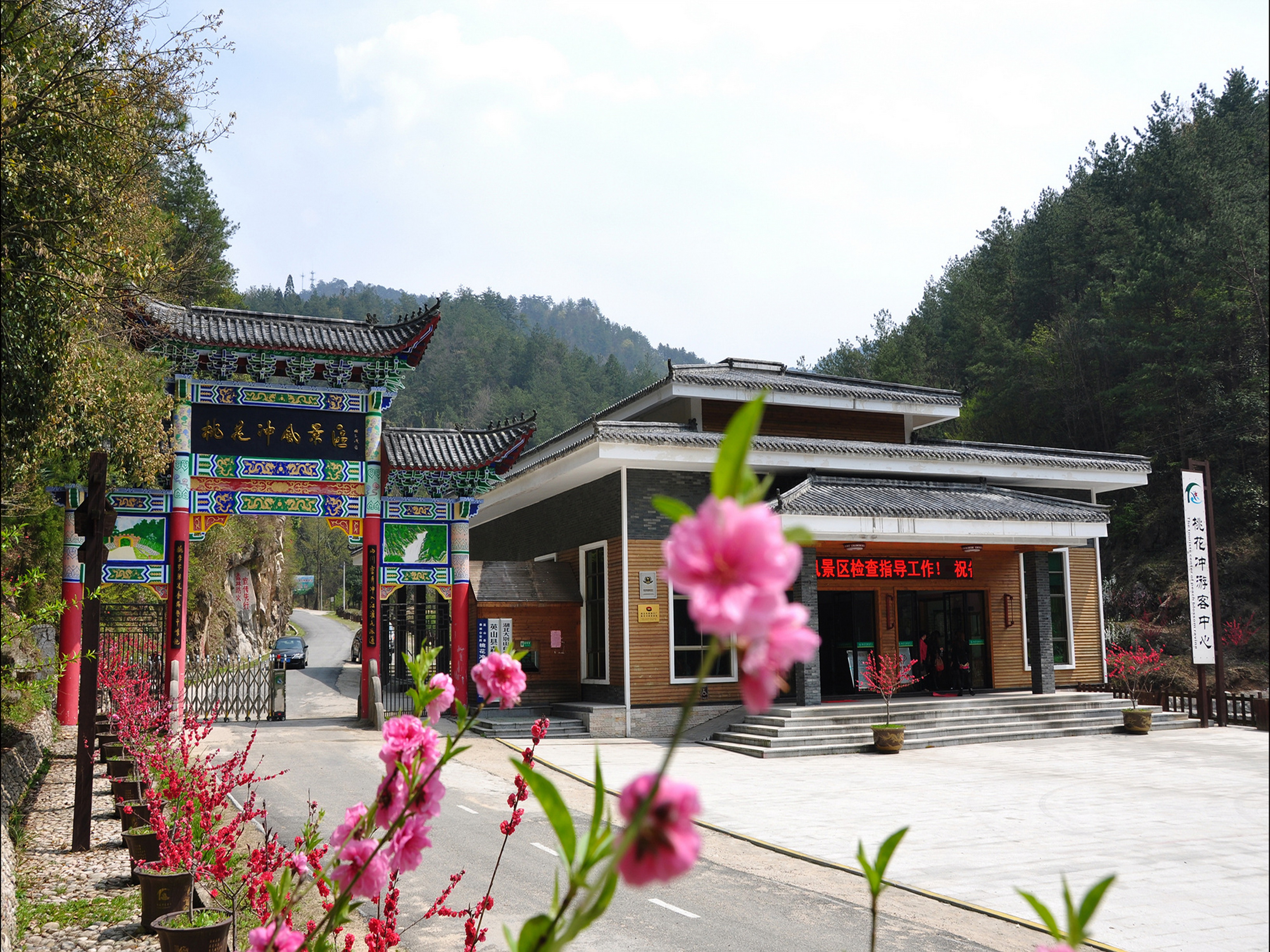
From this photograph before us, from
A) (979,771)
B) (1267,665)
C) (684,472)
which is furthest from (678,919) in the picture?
(1267,665)

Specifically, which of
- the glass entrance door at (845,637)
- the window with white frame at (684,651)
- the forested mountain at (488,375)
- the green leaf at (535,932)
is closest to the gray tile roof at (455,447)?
the window with white frame at (684,651)

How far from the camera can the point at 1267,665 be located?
79.6ft

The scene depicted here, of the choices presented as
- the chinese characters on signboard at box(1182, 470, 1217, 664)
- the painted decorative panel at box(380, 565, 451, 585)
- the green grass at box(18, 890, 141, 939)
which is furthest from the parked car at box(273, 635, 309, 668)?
the green grass at box(18, 890, 141, 939)

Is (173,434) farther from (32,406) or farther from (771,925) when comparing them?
(771,925)

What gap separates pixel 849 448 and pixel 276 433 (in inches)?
419

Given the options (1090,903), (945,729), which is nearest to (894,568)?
(945,729)

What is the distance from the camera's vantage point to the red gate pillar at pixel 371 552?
1695 centimetres

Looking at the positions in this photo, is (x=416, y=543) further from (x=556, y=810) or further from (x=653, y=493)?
(x=556, y=810)

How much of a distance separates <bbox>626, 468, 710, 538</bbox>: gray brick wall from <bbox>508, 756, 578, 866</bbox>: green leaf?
15.6 metres

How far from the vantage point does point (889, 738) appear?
14.9 metres

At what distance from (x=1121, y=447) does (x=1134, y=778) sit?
25048 mm

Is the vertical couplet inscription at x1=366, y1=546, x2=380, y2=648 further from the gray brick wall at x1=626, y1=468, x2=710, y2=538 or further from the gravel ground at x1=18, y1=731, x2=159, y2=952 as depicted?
the gravel ground at x1=18, y1=731, x2=159, y2=952

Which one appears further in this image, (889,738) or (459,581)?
(459,581)

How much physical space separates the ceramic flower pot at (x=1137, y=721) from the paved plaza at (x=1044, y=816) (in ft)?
1.95
